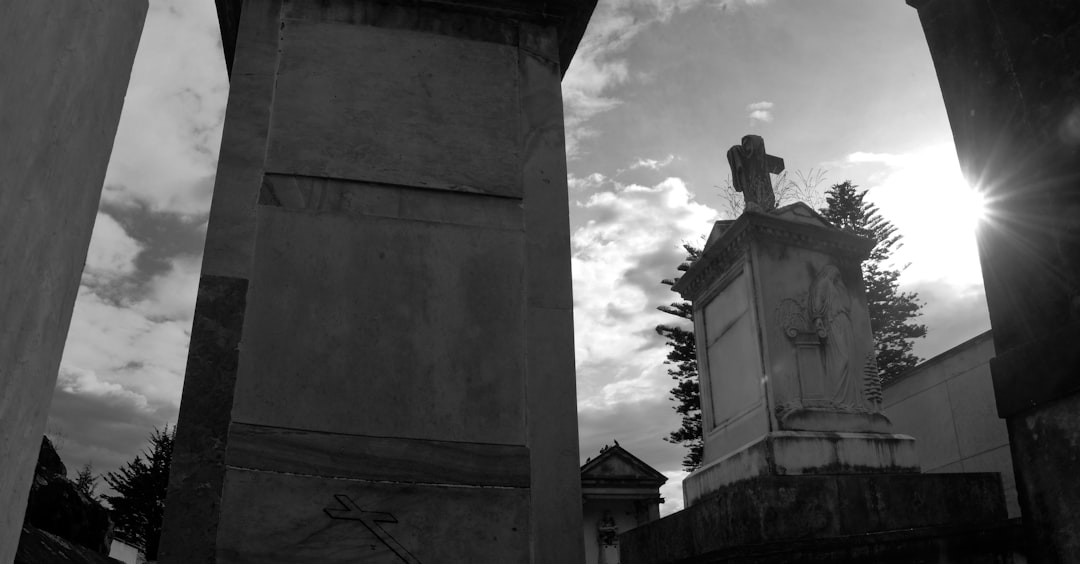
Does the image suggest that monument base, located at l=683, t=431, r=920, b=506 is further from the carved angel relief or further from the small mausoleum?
the small mausoleum

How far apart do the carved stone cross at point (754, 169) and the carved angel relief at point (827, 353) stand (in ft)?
5.46

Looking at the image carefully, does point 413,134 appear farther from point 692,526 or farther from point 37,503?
point 692,526

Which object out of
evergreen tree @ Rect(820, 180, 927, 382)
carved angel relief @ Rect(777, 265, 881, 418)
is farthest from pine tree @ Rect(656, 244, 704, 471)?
carved angel relief @ Rect(777, 265, 881, 418)

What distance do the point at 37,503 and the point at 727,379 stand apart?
8.32 meters

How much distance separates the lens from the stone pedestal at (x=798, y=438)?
6324 mm

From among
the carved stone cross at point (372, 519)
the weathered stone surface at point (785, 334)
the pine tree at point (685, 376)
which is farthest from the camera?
the pine tree at point (685, 376)

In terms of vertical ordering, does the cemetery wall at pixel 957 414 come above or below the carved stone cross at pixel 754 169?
below

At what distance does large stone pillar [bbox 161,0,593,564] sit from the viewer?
2.86 m

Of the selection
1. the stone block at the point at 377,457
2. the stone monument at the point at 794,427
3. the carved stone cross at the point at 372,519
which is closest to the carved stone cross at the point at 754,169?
the stone monument at the point at 794,427

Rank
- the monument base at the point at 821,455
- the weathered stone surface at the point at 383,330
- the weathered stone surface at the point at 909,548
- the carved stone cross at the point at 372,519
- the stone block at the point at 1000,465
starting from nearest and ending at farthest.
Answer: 1. the carved stone cross at the point at 372,519
2. the weathered stone surface at the point at 383,330
3. the weathered stone surface at the point at 909,548
4. the monument base at the point at 821,455
5. the stone block at the point at 1000,465

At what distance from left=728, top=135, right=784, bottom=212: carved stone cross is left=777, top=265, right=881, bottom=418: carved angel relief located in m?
1.66

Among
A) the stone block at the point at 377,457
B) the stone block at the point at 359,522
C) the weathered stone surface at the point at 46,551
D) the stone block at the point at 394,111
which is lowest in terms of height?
the weathered stone surface at the point at 46,551

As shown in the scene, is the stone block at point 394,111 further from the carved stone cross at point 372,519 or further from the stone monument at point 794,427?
the stone monument at point 794,427

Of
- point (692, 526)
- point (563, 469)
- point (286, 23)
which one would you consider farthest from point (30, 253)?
point (692, 526)
